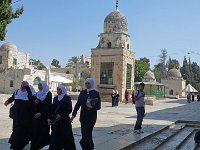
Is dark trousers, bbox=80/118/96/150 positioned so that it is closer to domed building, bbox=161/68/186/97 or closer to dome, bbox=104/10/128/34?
dome, bbox=104/10/128/34

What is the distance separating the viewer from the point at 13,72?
50.3 meters

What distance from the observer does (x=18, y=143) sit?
6.52m

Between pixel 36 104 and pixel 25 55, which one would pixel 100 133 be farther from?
pixel 25 55

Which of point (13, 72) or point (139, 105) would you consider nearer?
point (139, 105)

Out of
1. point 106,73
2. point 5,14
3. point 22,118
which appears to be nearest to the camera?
point 22,118

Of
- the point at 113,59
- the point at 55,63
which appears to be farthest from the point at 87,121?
the point at 55,63

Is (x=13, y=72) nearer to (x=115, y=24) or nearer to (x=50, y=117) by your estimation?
(x=115, y=24)

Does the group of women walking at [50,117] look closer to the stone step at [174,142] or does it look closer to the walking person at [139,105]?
the stone step at [174,142]

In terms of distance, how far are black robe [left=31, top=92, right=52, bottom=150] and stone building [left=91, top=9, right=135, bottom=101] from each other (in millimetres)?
22953

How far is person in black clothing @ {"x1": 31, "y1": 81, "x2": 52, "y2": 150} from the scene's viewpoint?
6.55 m

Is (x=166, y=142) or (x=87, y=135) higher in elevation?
(x=87, y=135)

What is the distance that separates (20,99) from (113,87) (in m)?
23.2

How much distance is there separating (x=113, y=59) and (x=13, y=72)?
24.5 m

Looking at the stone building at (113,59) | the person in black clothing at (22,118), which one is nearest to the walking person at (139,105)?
the person in black clothing at (22,118)
